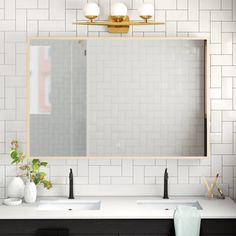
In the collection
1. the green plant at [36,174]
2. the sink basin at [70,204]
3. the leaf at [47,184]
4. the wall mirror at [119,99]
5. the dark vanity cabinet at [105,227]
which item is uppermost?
the wall mirror at [119,99]

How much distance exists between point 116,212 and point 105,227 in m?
0.12

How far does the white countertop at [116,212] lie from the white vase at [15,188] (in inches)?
5.0

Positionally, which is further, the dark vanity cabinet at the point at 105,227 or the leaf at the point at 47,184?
the leaf at the point at 47,184

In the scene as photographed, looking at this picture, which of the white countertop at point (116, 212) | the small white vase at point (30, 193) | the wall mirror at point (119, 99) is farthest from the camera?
the wall mirror at point (119, 99)

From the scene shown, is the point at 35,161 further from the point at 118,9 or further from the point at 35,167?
the point at 118,9

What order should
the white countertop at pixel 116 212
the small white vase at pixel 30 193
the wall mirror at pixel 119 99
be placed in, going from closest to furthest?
the white countertop at pixel 116 212, the small white vase at pixel 30 193, the wall mirror at pixel 119 99

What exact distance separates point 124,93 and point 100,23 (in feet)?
1.60

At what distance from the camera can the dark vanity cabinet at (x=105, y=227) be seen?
10.4 feet

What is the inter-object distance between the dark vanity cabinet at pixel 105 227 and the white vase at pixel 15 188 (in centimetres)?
47

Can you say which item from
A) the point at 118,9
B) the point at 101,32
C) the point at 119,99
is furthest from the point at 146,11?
the point at 119,99

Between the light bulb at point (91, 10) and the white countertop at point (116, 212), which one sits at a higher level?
the light bulb at point (91, 10)

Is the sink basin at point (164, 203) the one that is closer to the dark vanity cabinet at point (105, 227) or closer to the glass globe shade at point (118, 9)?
the dark vanity cabinet at point (105, 227)

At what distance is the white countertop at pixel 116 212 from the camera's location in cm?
317

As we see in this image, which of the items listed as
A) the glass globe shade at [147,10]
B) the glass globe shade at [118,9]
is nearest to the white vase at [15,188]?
the glass globe shade at [118,9]
